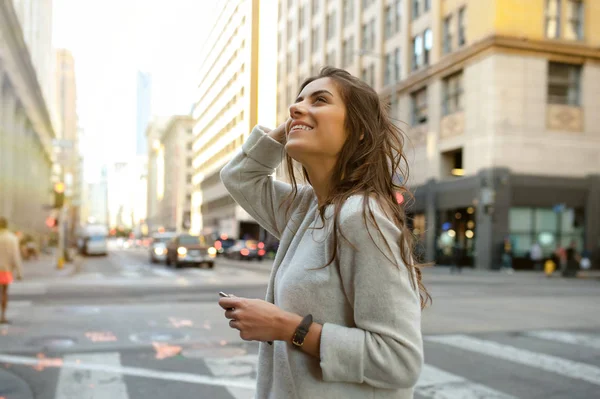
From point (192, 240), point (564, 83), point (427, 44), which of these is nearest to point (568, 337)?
point (192, 240)

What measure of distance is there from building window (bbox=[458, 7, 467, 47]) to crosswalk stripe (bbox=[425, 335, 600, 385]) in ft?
86.5

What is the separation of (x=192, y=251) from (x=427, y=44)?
18054mm

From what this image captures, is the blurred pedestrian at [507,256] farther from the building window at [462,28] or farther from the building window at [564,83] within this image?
the building window at [462,28]

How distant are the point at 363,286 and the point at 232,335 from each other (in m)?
7.34

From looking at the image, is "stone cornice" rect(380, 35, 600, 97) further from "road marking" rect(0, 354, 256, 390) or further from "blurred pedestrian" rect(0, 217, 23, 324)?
"road marking" rect(0, 354, 256, 390)

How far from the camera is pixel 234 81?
224 cm

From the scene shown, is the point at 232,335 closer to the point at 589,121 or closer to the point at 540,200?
the point at 540,200

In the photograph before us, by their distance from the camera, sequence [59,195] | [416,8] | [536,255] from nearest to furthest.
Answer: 1. [59,195]
2. [536,255]
3. [416,8]

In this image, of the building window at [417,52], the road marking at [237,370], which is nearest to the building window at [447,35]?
the building window at [417,52]

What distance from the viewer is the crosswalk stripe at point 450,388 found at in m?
5.42

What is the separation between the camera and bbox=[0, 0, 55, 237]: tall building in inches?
1522

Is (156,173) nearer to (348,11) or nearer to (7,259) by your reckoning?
(348,11)

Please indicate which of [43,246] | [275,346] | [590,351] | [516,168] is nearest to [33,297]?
[590,351]

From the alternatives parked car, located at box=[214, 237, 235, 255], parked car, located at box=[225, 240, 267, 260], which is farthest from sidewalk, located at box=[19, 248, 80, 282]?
parked car, located at box=[214, 237, 235, 255]
